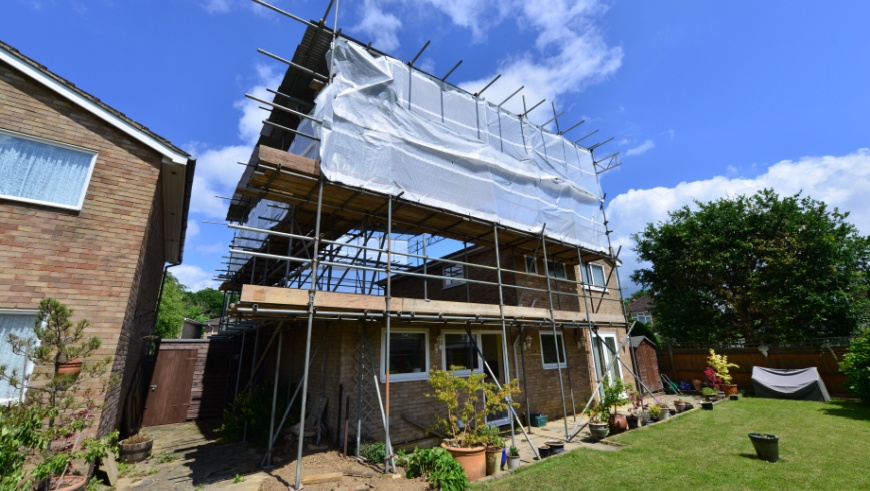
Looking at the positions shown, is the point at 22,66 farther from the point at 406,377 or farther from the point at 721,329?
the point at 721,329

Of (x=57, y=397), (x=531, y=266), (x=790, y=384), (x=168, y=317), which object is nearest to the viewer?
(x=57, y=397)

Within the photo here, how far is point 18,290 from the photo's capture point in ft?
18.6

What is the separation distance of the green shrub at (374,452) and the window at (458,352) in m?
2.68

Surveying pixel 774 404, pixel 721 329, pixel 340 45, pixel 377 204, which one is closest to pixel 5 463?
pixel 377 204

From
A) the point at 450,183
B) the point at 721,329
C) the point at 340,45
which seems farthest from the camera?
the point at 721,329

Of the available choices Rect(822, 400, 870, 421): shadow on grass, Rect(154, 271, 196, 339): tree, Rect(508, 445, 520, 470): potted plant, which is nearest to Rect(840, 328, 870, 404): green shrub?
Rect(822, 400, 870, 421): shadow on grass

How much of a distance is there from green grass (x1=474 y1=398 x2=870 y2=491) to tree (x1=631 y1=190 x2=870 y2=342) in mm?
10470

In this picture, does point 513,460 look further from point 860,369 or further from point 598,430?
point 860,369

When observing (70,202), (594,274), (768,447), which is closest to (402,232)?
(70,202)

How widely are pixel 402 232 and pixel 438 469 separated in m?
7.02

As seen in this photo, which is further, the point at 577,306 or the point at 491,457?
the point at 577,306

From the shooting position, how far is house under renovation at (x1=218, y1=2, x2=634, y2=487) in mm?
7605

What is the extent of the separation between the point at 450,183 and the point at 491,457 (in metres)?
6.57

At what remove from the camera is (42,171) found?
6.26m
